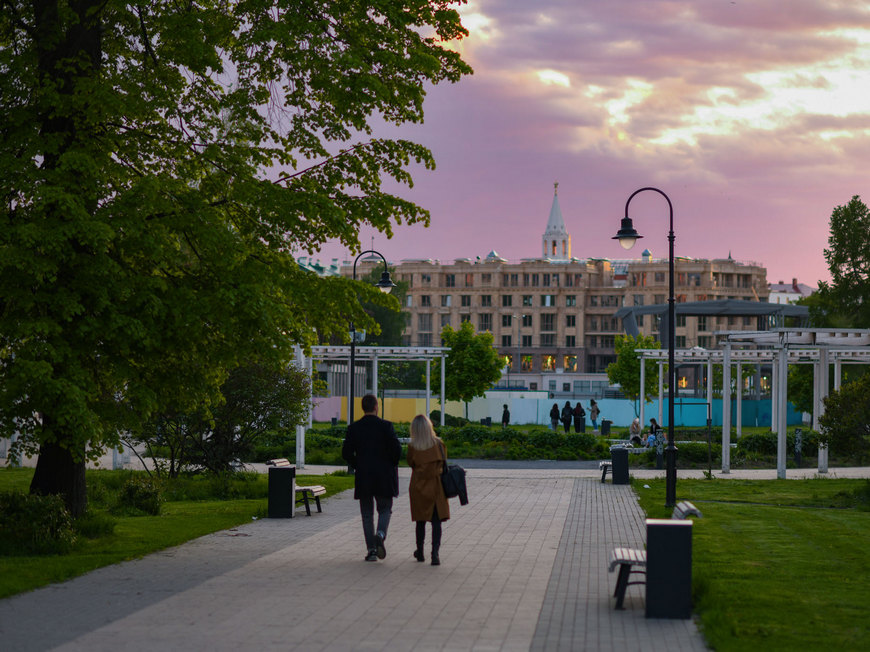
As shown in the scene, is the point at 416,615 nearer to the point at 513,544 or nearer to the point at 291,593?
the point at 291,593

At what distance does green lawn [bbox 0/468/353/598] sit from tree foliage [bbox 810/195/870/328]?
157ft

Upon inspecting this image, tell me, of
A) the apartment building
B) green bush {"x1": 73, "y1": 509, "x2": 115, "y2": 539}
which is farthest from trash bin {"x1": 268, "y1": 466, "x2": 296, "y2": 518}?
the apartment building

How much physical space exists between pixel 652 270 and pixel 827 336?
13476cm

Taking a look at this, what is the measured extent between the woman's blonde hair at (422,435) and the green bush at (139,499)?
757 cm

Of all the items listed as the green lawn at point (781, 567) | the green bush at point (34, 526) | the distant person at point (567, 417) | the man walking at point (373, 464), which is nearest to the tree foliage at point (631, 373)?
the distant person at point (567, 417)

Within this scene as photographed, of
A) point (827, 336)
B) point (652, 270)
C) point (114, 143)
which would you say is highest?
point (652, 270)

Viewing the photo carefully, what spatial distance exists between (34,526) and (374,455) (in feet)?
13.5

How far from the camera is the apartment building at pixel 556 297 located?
15788 cm

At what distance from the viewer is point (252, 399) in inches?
934

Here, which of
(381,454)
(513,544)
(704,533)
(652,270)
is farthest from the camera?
(652,270)

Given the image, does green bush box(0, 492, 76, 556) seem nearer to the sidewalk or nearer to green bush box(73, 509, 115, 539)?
green bush box(73, 509, 115, 539)

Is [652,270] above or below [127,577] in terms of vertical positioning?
above

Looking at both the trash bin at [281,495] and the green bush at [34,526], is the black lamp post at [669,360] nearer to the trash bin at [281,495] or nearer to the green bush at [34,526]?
the trash bin at [281,495]

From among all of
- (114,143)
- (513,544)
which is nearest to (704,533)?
(513,544)
